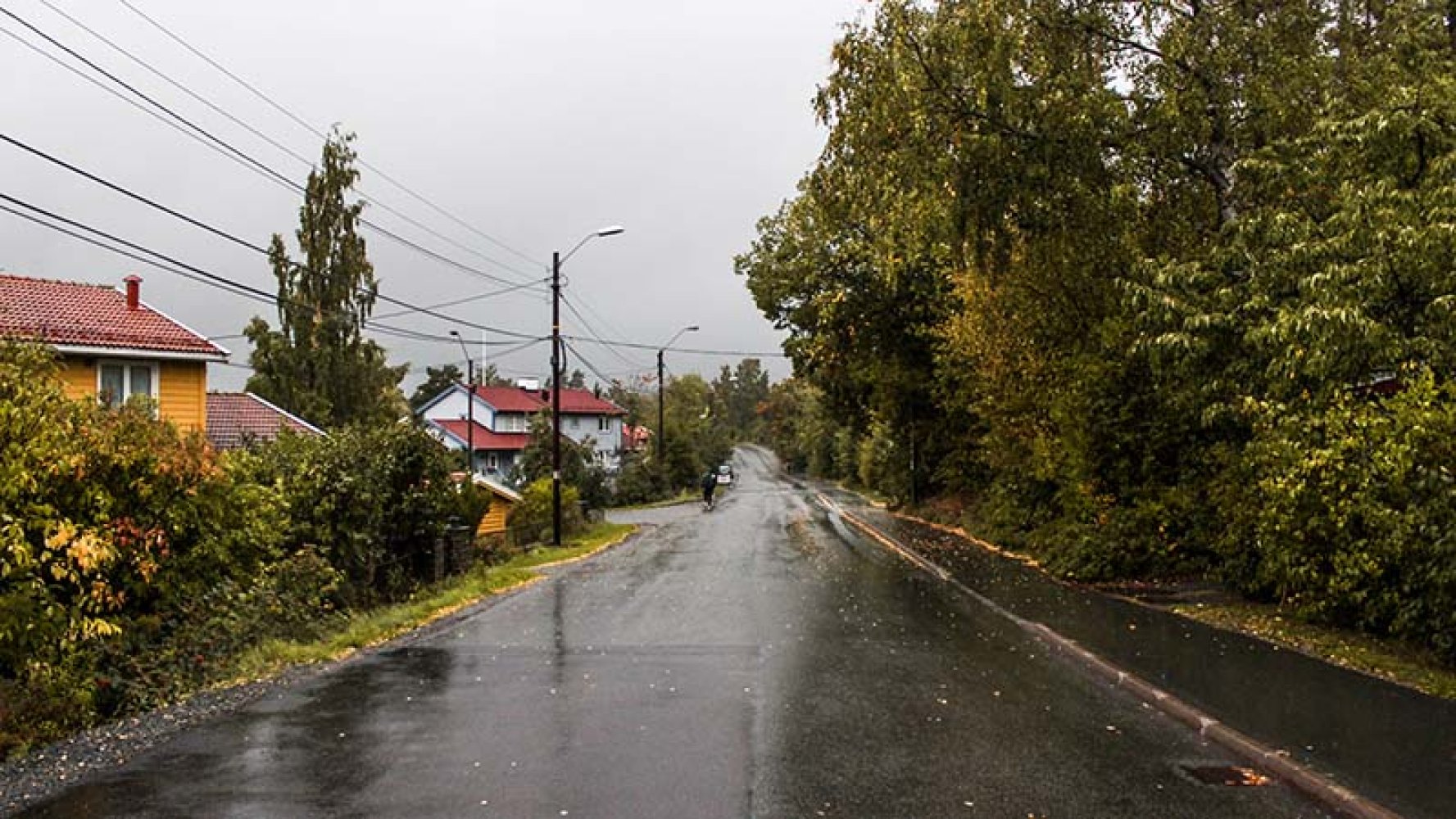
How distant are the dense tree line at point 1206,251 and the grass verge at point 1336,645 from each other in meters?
0.24

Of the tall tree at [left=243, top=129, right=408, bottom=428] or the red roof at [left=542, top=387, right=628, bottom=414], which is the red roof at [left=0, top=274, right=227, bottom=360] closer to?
the tall tree at [left=243, top=129, right=408, bottom=428]

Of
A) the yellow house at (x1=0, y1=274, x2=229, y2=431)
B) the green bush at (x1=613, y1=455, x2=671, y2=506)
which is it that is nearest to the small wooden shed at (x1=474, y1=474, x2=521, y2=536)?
the yellow house at (x1=0, y1=274, x2=229, y2=431)

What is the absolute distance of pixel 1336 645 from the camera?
9.67 metres

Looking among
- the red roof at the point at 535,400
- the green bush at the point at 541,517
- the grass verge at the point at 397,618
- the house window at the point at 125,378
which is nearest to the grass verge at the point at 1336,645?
the grass verge at the point at 397,618

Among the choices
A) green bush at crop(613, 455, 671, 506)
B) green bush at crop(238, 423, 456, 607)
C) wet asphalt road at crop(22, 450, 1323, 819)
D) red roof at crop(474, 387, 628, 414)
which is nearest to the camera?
wet asphalt road at crop(22, 450, 1323, 819)

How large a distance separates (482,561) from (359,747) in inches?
549

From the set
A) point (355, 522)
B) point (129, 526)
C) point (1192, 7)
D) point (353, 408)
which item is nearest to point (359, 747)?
point (129, 526)

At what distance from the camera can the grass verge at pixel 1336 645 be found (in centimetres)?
821

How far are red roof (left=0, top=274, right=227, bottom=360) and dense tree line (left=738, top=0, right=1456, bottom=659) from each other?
15.1 meters

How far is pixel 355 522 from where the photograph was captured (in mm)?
15352

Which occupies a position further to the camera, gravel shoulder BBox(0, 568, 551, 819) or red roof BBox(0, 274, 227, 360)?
red roof BBox(0, 274, 227, 360)

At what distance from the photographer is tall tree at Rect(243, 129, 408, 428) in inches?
1617

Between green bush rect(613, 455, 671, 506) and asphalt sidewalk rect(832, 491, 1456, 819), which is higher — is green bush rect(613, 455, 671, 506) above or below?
above

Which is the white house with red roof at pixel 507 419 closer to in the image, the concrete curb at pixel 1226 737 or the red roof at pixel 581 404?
the red roof at pixel 581 404
